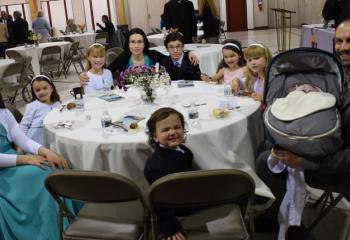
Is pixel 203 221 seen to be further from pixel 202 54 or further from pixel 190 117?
pixel 202 54

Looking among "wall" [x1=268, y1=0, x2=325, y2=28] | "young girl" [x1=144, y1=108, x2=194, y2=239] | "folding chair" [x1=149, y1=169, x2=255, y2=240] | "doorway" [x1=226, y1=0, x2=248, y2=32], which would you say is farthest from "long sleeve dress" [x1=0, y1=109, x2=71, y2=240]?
"doorway" [x1=226, y1=0, x2=248, y2=32]

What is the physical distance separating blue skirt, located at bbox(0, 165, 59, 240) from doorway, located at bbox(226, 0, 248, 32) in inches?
676

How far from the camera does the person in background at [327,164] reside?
6.41ft

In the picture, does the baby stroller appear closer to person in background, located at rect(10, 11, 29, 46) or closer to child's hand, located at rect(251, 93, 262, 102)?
child's hand, located at rect(251, 93, 262, 102)

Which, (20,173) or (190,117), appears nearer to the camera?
(20,173)

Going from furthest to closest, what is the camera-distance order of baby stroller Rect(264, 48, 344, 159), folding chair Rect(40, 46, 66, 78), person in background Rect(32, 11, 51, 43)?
person in background Rect(32, 11, 51, 43) → folding chair Rect(40, 46, 66, 78) → baby stroller Rect(264, 48, 344, 159)

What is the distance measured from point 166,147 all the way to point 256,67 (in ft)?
4.34

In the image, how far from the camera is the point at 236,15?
18625 mm

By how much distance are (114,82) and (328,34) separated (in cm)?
338

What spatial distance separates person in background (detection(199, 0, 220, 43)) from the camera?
782 cm

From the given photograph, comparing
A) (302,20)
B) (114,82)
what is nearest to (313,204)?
(114,82)

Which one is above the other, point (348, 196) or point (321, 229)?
point (348, 196)

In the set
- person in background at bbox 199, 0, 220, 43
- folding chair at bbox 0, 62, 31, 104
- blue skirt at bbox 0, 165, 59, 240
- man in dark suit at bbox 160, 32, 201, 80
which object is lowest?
blue skirt at bbox 0, 165, 59, 240

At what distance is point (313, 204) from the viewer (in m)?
2.97
